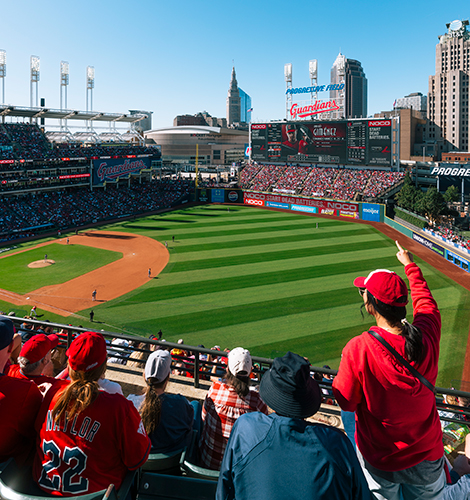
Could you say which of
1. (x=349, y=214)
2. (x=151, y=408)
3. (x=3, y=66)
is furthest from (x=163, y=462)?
(x=3, y=66)

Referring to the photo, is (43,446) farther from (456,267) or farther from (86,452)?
(456,267)

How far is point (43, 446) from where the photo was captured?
2941mm

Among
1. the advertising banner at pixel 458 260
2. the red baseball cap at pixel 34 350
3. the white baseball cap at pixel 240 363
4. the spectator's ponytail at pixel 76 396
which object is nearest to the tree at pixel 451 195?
the advertising banner at pixel 458 260

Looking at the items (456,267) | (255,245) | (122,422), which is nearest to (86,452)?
(122,422)

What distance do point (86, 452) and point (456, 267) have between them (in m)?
33.2

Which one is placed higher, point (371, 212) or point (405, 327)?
point (371, 212)

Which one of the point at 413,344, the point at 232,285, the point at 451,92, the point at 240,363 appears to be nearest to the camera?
the point at 413,344

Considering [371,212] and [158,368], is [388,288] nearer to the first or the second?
[158,368]

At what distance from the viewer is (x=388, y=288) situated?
2.89 m

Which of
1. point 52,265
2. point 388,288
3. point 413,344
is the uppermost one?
point 388,288

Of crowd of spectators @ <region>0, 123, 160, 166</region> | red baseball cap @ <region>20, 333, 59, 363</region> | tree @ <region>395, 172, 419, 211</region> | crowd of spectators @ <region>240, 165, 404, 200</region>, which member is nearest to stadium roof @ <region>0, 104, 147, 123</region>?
crowd of spectators @ <region>0, 123, 160, 166</region>

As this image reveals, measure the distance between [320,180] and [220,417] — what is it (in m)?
58.2

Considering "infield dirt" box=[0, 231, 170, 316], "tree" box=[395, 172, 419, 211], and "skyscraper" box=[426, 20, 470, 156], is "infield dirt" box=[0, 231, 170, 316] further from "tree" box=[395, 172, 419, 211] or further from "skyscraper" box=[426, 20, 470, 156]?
"skyscraper" box=[426, 20, 470, 156]

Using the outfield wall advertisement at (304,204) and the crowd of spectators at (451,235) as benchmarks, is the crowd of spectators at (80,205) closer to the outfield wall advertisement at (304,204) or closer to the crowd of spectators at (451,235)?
the outfield wall advertisement at (304,204)
